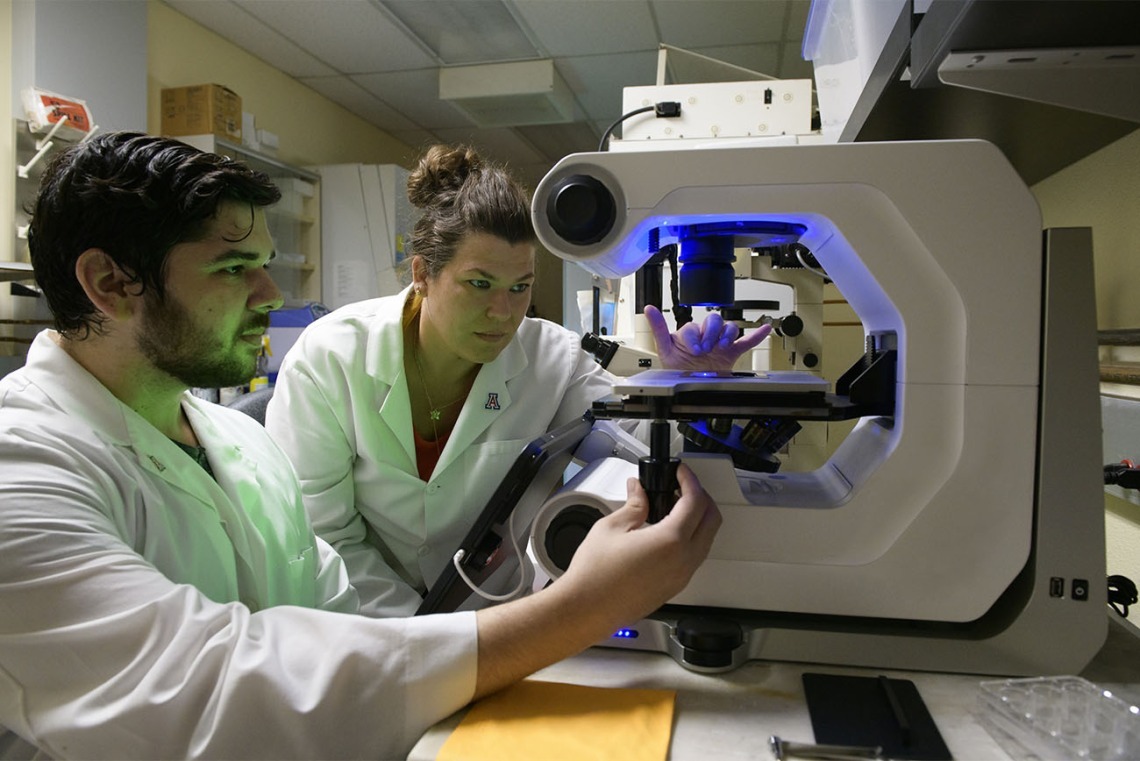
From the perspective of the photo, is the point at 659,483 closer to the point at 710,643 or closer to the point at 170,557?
the point at 710,643

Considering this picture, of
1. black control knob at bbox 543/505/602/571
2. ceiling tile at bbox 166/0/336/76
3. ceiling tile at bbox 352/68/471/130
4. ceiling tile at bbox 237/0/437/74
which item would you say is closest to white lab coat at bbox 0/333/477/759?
black control knob at bbox 543/505/602/571

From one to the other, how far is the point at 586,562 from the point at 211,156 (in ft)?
2.25

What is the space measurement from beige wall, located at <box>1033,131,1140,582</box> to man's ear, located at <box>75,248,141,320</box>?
4.43ft

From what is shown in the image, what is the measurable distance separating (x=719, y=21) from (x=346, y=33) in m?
1.76

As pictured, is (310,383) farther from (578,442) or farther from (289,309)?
(289,309)

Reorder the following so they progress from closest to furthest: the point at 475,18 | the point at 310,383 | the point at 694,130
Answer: the point at 310,383 → the point at 694,130 → the point at 475,18

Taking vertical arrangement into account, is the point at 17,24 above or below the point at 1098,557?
above

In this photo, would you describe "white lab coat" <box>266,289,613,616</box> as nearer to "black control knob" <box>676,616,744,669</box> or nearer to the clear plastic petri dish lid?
"black control knob" <box>676,616,744,669</box>

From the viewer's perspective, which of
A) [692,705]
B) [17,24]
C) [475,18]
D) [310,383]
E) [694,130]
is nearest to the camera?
[692,705]

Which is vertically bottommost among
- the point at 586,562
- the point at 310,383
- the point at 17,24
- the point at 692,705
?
A: the point at 692,705

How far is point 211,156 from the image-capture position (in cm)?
87

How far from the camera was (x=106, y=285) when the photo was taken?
0.80 m

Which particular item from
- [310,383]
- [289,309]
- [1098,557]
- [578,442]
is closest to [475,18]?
[289,309]

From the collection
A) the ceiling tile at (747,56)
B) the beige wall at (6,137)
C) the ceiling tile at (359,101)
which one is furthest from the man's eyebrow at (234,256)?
the ceiling tile at (359,101)
